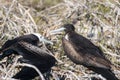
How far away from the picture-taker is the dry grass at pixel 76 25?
709 cm

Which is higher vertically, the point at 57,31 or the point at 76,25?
the point at 57,31

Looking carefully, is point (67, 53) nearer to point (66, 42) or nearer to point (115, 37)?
point (66, 42)

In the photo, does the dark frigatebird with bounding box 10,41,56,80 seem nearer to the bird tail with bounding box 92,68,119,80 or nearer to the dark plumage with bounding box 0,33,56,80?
the dark plumage with bounding box 0,33,56,80

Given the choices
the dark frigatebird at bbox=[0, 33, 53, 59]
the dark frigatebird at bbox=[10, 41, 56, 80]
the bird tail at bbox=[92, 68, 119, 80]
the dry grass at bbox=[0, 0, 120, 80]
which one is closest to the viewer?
the dark frigatebird at bbox=[10, 41, 56, 80]

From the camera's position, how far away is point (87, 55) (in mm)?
6797

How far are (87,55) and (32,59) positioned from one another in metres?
0.57

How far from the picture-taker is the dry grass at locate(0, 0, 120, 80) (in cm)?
709

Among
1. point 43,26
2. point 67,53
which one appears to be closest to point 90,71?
point 67,53

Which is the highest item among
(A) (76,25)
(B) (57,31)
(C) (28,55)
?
(C) (28,55)

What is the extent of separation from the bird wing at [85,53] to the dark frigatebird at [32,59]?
31 centimetres

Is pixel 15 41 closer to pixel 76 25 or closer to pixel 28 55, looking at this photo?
pixel 28 55

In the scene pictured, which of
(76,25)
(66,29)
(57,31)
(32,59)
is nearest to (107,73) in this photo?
(32,59)

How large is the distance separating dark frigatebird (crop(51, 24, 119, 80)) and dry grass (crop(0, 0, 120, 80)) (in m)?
0.12

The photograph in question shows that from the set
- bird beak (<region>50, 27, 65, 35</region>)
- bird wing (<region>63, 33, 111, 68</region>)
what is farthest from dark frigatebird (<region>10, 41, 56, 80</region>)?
bird beak (<region>50, 27, 65, 35</region>)
